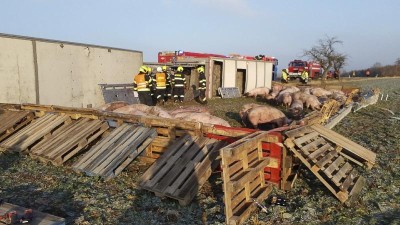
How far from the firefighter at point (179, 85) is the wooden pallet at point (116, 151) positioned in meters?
8.34

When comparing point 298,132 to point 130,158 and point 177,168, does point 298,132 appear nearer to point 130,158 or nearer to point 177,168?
point 177,168

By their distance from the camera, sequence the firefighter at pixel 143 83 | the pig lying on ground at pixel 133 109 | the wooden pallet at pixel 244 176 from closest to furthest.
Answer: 1. the wooden pallet at pixel 244 176
2. the pig lying on ground at pixel 133 109
3. the firefighter at pixel 143 83

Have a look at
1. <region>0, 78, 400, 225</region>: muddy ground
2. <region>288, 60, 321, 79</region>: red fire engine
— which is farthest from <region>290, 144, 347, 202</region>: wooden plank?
<region>288, 60, 321, 79</region>: red fire engine

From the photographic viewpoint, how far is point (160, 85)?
14023 mm

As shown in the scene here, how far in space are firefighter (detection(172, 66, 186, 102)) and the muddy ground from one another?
8710 millimetres

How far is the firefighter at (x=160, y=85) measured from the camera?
45.6 ft

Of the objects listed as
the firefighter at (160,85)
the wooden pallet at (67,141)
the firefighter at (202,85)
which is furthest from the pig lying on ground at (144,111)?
the firefighter at (202,85)

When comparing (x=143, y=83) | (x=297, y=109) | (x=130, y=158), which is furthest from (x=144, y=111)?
(x=297, y=109)

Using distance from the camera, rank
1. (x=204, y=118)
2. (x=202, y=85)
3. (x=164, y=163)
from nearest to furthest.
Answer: (x=164, y=163) → (x=204, y=118) → (x=202, y=85)

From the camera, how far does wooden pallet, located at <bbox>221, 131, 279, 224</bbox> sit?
3.90 m

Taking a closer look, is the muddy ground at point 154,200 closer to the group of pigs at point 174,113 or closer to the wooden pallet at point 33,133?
the wooden pallet at point 33,133

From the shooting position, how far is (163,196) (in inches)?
187

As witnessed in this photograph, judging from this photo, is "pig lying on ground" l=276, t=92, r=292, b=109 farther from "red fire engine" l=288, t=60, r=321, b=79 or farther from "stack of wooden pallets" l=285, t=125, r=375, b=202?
"red fire engine" l=288, t=60, r=321, b=79

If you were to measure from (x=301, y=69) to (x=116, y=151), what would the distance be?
3291 cm
